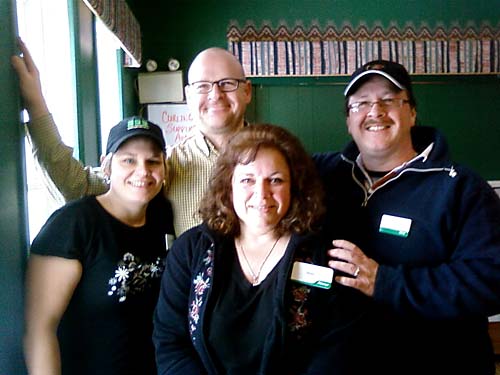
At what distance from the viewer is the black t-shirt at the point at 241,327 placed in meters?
1.34

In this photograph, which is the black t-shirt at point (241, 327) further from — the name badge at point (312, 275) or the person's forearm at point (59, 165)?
the person's forearm at point (59, 165)

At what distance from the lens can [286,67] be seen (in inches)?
181

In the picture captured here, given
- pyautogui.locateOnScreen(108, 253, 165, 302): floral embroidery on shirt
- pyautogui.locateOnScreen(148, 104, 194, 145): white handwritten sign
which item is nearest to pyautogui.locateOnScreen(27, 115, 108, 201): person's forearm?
pyautogui.locateOnScreen(108, 253, 165, 302): floral embroidery on shirt

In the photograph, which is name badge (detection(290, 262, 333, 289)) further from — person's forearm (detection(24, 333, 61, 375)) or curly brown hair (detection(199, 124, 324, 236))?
person's forearm (detection(24, 333, 61, 375))

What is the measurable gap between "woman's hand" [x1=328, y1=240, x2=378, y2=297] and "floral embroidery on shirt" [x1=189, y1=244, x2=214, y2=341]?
1.12 ft

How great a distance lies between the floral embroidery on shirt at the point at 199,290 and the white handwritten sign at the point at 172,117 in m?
3.38

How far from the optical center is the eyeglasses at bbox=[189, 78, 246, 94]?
202 cm

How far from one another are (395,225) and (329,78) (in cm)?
330

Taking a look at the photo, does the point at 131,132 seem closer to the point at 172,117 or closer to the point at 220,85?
the point at 220,85

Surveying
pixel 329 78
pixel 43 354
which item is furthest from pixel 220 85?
pixel 329 78

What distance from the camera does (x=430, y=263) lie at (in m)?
1.61

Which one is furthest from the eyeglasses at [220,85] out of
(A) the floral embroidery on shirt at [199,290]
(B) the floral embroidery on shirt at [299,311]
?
(B) the floral embroidery on shirt at [299,311]

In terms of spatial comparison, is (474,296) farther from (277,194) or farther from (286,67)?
(286,67)

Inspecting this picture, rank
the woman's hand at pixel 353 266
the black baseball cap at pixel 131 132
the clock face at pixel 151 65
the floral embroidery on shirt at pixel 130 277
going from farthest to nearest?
the clock face at pixel 151 65 < the black baseball cap at pixel 131 132 < the floral embroidery on shirt at pixel 130 277 < the woman's hand at pixel 353 266
